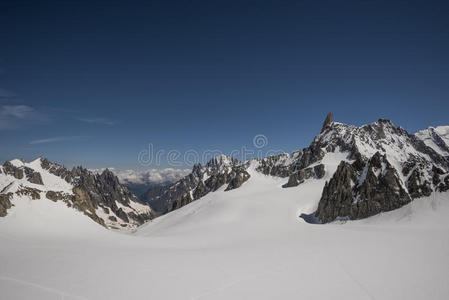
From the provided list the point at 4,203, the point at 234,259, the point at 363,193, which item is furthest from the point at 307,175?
the point at 4,203

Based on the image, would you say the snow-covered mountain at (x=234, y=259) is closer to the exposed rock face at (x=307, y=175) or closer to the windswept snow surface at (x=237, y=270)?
the windswept snow surface at (x=237, y=270)

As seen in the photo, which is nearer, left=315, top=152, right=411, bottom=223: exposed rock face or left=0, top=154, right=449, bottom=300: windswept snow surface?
left=0, top=154, right=449, bottom=300: windswept snow surface

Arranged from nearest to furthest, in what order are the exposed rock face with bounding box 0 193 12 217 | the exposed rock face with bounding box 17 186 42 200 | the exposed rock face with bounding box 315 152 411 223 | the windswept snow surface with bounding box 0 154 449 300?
the windswept snow surface with bounding box 0 154 449 300, the exposed rock face with bounding box 0 193 12 217, the exposed rock face with bounding box 17 186 42 200, the exposed rock face with bounding box 315 152 411 223

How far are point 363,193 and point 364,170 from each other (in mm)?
8192

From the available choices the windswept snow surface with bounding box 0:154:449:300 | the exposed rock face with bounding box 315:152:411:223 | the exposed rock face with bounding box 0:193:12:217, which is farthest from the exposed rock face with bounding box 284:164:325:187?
the exposed rock face with bounding box 0:193:12:217

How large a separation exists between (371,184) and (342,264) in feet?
119

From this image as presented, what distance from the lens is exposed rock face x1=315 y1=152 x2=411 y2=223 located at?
40.0 m

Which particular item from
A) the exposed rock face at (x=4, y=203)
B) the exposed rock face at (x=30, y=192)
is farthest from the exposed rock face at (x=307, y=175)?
the exposed rock face at (x=4, y=203)

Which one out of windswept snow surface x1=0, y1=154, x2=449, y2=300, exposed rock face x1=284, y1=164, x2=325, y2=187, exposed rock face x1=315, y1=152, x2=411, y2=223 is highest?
exposed rock face x1=284, y1=164, x2=325, y2=187

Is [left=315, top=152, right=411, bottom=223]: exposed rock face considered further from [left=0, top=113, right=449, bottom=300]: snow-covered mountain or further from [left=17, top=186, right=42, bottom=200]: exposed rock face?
[left=17, top=186, right=42, bottom=200]: exposed rock face

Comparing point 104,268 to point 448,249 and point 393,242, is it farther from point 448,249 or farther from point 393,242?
point 448,249

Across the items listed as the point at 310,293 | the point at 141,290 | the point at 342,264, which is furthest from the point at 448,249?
the point at 141,290

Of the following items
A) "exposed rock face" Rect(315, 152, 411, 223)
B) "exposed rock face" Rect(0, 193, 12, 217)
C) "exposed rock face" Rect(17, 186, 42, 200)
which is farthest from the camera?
"exposed rock face" Rect(315, 152, 411, 223)

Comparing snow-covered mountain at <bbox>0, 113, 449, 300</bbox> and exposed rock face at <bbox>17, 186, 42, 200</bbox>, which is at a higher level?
exposed rock face at <bbox>17, 186, 42, 200</bbox>
